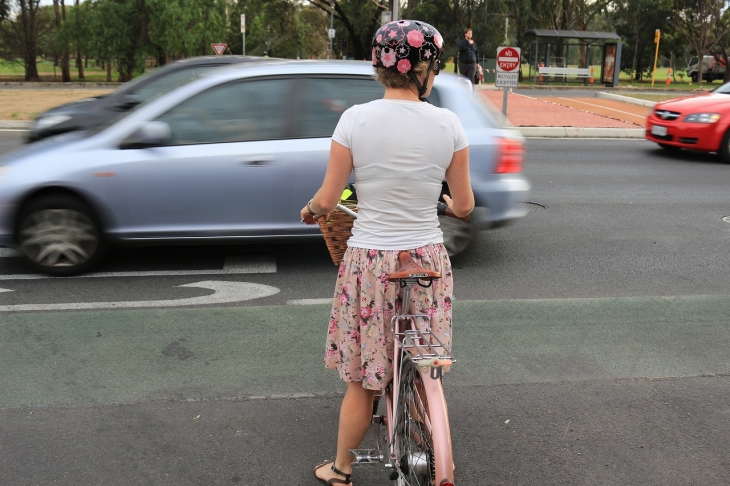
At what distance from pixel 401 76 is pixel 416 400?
3.62 ft

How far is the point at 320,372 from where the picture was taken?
4.35 meters

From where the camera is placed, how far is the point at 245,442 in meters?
3.58

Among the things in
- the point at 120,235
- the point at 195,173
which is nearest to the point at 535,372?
the point at 195,173

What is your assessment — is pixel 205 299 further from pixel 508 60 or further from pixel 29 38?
pixel 29 38

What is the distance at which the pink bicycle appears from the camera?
241 centimetres

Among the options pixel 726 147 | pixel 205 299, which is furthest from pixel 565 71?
pixel 205 299

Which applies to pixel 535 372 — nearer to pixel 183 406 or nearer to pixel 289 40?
pixel 183 406

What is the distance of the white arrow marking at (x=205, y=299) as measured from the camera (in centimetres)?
539

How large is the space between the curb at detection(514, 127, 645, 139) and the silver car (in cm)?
1076

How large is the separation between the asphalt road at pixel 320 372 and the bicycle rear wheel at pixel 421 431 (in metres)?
0.66

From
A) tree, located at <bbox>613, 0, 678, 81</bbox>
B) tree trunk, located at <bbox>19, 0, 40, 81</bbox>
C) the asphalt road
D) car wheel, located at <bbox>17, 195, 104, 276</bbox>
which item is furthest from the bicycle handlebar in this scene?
tree, located at <bbox>613, 0, 678, 81</bbox>

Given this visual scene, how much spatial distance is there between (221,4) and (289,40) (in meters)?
22.4

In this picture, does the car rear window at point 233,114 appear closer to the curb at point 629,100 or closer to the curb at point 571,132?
the curb at point 571,132

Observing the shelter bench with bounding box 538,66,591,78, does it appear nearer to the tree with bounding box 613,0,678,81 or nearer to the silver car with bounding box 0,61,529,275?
the tree with bounding box 613,0,678,81
